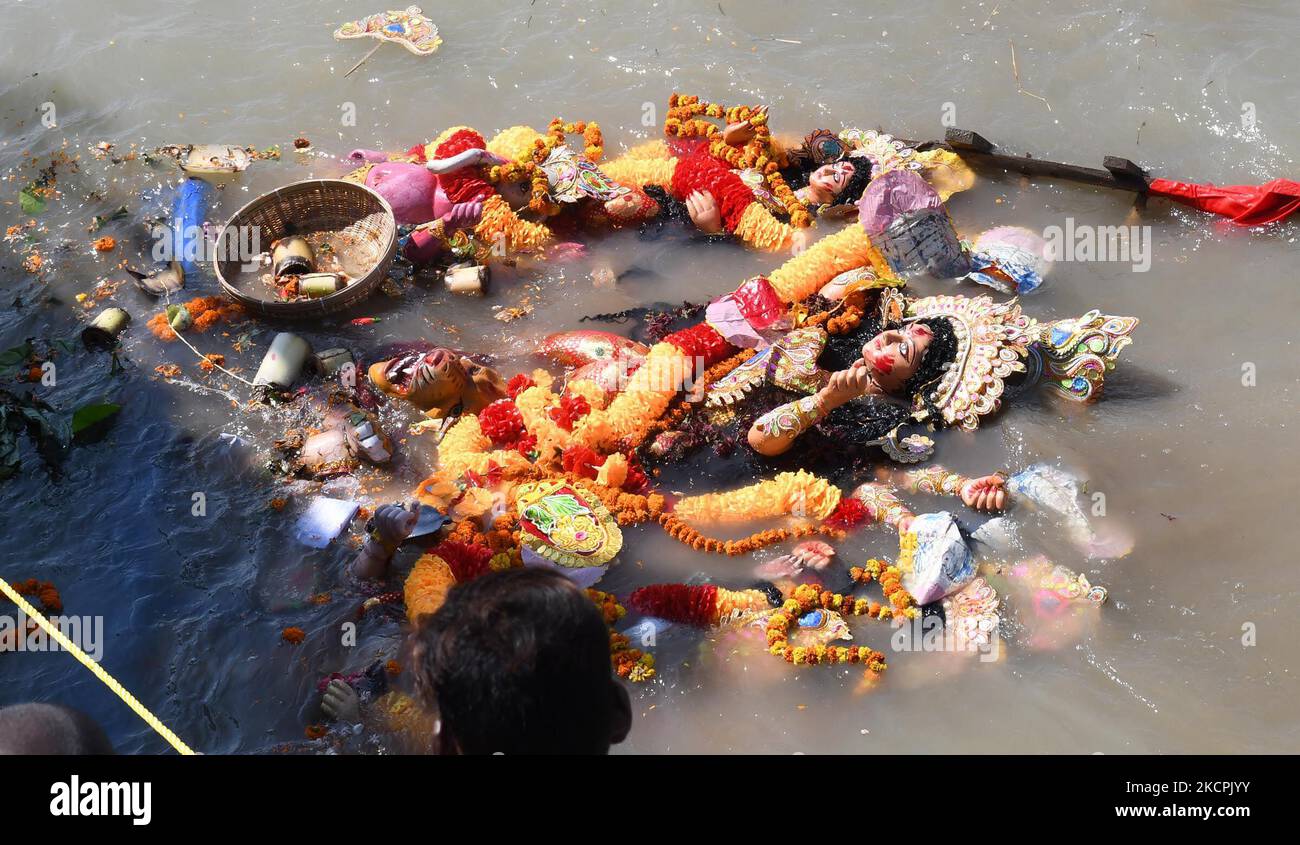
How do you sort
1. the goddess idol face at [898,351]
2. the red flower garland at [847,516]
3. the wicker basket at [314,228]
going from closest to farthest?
the red flower garland at [847,516], the goddess idol face at [898,351], the wicker basket at [314,228]

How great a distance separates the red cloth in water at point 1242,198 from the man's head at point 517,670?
20.1 feet

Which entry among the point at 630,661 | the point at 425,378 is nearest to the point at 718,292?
the point at 425,378

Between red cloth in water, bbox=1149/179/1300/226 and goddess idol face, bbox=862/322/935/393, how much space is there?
243cm

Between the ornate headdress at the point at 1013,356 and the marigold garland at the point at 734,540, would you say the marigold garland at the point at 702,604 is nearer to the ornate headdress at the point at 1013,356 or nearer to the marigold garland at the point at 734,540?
the marigold garland at the point at 734,540

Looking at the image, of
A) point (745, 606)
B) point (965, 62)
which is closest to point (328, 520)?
point (745, 606)

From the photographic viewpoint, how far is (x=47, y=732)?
2.25m

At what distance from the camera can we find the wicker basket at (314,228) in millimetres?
6617

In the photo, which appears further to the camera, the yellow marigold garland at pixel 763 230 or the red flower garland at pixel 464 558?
the yellow marigold garland at pixel 763 230

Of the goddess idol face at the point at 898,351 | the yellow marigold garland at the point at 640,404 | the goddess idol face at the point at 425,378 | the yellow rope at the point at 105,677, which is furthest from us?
the goddess idol face at the point at 425,378

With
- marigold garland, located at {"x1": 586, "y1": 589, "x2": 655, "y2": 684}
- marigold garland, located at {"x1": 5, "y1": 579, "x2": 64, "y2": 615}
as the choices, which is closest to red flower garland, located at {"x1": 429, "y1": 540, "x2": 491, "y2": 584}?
marigold garland, located at {"x1": 586, "y1": 589, "x2": 655, "y2": 684}

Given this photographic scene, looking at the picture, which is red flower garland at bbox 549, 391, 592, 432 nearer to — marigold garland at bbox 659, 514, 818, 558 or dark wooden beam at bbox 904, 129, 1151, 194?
marigold garland at bbox 659, 514, 818, 558

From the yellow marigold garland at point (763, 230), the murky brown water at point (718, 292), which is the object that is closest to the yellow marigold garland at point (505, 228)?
the murky brown water at point (718, 292)

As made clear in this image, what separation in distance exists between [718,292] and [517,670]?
502 cm

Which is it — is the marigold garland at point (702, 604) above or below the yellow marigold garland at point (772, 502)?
below
